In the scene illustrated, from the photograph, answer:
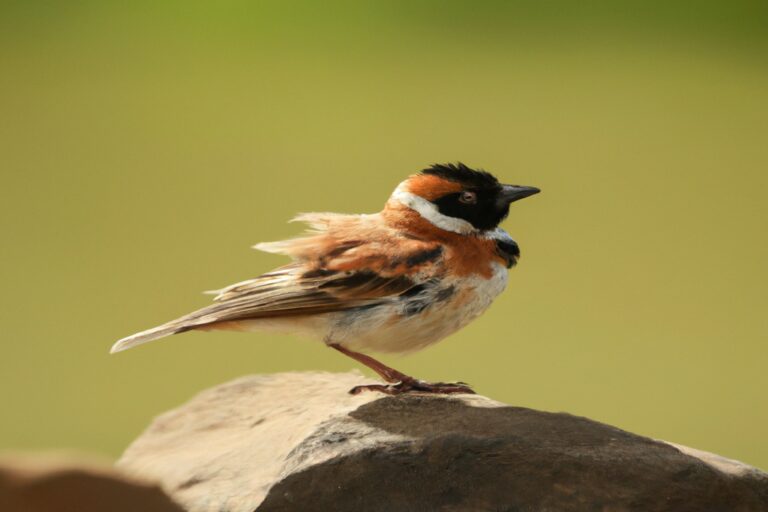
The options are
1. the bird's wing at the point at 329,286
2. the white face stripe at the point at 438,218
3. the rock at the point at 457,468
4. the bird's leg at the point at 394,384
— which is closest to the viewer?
the rock at the point at 457,468

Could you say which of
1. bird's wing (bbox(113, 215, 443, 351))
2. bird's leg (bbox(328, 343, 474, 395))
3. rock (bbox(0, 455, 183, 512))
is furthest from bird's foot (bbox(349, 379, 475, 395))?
rock (bbox(0, 455, 183, 512))

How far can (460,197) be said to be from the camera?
4602 millimetres

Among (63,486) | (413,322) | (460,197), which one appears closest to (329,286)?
(413,322)

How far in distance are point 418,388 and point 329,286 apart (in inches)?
21.6

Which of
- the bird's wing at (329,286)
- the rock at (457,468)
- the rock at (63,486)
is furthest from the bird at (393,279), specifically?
the rock at (63,486)

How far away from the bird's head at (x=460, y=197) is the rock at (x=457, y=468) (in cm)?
72

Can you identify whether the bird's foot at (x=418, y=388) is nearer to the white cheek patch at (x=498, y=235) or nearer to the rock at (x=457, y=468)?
the rock at (x=457, y=468)

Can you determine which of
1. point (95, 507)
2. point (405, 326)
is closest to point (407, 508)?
point (405, 326)

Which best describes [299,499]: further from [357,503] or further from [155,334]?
[155,334]

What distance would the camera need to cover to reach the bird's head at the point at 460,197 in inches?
181

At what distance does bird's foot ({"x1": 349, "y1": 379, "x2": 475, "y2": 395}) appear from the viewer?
454 centimetres

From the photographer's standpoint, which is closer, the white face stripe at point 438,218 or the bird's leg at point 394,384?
the bird's leg at point 394,384

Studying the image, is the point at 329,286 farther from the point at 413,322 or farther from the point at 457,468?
the point at 457,468

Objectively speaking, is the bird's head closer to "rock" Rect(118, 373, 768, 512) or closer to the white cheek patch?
the white cheek patch
